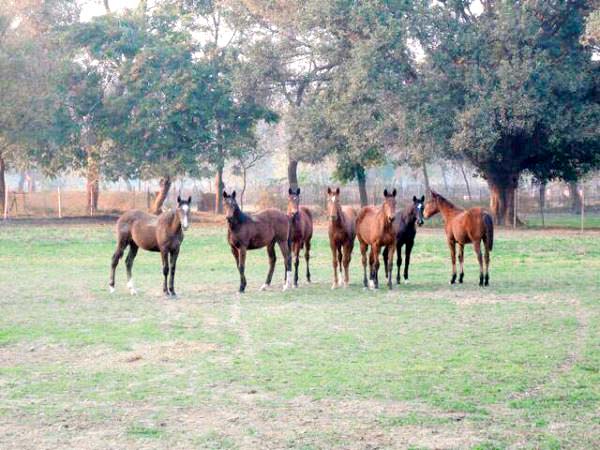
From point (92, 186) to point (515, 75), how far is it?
88.5 feet

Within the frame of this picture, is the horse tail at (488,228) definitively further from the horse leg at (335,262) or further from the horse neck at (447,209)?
the horse leg at (335,262)

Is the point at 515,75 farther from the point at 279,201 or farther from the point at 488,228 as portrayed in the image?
the point at 488,228

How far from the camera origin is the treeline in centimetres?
3659

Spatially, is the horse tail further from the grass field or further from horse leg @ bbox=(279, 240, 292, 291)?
horse leg @ bbox=(279, 240, 292, 291)

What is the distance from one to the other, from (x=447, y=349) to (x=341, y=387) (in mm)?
2499

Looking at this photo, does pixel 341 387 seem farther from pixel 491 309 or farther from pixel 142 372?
pixel 491 309

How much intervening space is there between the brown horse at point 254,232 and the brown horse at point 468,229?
338 cm

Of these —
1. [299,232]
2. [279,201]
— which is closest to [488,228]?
[299,232]

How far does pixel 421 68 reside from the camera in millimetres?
39188

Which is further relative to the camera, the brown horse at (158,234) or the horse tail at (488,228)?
the horse tail at (488,228)

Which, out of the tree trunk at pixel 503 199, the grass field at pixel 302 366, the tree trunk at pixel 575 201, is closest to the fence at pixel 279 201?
the tree trunk at pixel 575 201

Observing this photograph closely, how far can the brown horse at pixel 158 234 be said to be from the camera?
16891 millimetres

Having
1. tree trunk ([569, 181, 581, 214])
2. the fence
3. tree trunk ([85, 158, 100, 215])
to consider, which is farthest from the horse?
tree trunk ([569, 181, 581, 214])

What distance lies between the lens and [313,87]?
165 ft
